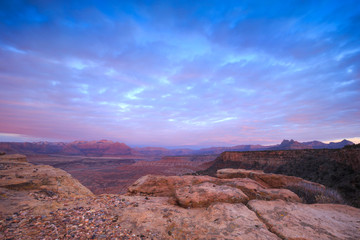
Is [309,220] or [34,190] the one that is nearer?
[309,220]

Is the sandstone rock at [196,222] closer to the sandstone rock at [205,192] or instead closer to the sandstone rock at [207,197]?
the sandstone rock at [207,197]

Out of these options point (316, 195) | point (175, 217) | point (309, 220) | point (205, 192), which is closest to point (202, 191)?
point (205, 192)

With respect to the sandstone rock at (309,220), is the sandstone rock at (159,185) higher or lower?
lower

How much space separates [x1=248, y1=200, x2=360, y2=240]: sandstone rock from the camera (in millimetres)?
3055

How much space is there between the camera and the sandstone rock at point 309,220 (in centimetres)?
306

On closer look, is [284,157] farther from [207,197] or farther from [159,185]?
[207,197]

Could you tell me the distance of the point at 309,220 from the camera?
359 cm

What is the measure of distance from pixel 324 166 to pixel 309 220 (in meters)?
21.0

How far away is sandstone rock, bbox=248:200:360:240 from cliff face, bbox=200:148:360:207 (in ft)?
17.2

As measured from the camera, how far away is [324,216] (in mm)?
3836

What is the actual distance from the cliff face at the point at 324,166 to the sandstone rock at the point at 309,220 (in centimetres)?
524

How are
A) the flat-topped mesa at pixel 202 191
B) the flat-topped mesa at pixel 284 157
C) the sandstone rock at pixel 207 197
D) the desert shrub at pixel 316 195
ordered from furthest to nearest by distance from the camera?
1. the flat-topped mesa at pixel 284 157
2. the desert shrub at pixel 316 195
3. the flat-topped mesa at pixel 202 191
4. the sandstone rock at pixel 207 197

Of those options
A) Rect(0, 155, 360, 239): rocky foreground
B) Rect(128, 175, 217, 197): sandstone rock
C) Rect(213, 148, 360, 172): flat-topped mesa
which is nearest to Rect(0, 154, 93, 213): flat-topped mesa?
Rect(0, 155, 360, 239): rocky foreground

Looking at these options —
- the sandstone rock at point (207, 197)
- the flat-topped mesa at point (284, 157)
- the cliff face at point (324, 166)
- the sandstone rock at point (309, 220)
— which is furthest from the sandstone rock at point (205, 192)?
the flat-topped mesa at point (284, 157)
